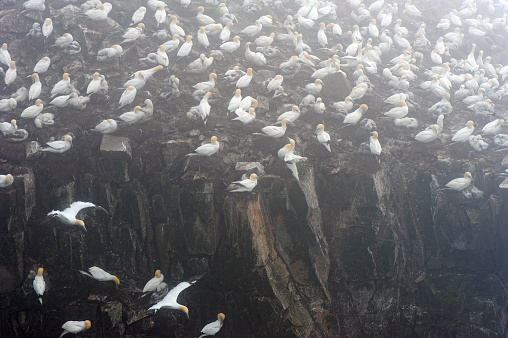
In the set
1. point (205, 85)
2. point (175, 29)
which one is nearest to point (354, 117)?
point (205, 85)

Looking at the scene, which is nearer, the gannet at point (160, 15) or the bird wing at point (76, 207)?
the bird wing at point (76, 207)

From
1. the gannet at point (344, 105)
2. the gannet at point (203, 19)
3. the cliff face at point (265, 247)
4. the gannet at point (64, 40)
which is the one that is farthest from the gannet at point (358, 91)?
the gannet at point (64, 40)

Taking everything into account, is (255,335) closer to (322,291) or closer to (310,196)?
(322,291)

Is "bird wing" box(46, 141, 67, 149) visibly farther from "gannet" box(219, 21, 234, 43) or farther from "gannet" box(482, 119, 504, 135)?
"gannet" box(482, 119, 504, 135)

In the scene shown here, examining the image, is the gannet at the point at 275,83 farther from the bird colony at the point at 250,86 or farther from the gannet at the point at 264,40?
the gannet at the point at 264,40

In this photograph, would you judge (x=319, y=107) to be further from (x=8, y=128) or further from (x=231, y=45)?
(x=8, y=128)

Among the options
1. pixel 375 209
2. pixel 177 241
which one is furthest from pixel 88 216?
pixel 375 209

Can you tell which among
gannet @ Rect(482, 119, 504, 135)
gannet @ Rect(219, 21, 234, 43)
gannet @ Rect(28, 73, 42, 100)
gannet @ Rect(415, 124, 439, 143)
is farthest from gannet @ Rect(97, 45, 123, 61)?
gannet @ Rect(482, 119, 504, 135)
